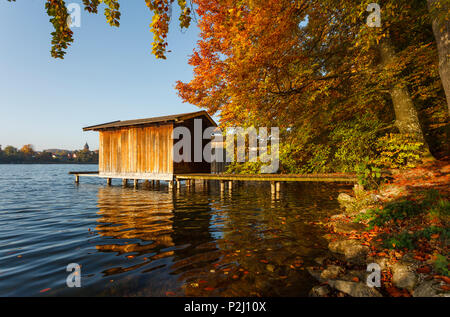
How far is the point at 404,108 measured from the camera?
9016 mm

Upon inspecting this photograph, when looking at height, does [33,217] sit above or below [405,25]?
below

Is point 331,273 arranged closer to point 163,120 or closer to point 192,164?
point 163,120

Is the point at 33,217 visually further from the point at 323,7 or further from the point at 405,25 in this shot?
the point at 405,25

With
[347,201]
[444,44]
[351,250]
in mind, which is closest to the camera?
[351,250]

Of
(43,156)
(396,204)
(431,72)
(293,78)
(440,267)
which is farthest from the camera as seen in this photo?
(43,156)

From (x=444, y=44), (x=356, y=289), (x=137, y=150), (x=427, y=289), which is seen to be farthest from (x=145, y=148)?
(x=427, y=289)

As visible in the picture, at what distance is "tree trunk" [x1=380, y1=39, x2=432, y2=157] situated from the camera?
344 inches

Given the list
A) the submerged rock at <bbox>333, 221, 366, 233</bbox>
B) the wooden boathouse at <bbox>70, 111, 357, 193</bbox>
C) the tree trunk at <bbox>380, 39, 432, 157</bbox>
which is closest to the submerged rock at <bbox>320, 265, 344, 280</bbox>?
the submerged rock at <bbox>333, 221, 366, 233</bbox>

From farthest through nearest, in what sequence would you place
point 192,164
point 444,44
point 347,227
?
point 192,164 → point 347,227 → point 444,44

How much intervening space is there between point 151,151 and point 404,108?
636 inches

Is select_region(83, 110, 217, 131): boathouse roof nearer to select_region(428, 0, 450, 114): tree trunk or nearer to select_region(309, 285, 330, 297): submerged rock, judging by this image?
select_region(428, 0, 450, 114): tree trunk

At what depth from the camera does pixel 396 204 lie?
17.8 ft
